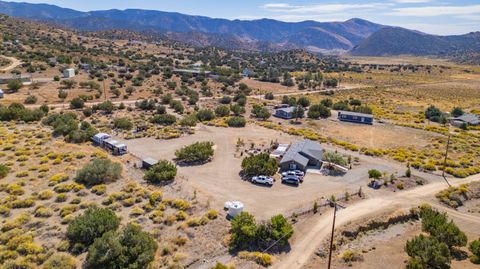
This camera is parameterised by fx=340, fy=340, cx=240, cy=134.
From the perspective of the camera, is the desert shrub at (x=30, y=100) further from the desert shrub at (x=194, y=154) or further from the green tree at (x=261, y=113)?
the desert shrub at (x=194, y=154)

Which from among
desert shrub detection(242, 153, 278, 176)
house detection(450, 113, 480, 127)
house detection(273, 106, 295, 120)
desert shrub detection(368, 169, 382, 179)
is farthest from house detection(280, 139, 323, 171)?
house detection(450, 113, 480, 127)

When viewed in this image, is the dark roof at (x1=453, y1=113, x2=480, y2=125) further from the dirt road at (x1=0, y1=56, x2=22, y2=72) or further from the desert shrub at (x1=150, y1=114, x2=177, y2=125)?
the dirt road at (x1=0, y1=56, x2=22, y2=72)

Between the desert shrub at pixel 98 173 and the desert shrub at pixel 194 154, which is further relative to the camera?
the desert shrub at pixel 194 154

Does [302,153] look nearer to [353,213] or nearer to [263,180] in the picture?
[263,180]

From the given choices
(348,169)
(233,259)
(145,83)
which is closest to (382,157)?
(348,169)

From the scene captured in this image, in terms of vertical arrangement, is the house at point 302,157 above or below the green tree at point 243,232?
above

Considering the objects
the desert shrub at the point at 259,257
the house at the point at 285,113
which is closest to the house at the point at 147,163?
the desert shrub at the point at 259,257

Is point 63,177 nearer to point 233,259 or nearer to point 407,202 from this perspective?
point 233,259
